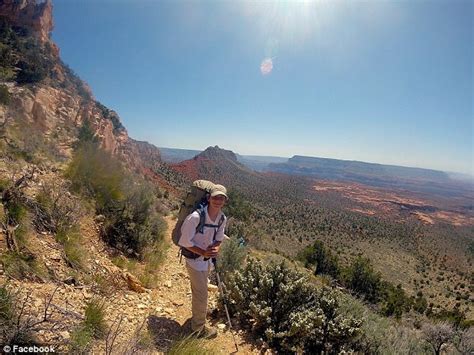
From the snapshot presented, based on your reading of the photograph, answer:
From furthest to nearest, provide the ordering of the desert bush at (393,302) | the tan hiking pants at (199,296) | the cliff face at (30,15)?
1. the cliff face at (30,15)
2. the desert bush at (393,302)
3. the tan hiking pants at (199,296)

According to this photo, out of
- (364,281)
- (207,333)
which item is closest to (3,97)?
(207,333)

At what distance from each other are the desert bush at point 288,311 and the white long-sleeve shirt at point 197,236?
1.05 meters

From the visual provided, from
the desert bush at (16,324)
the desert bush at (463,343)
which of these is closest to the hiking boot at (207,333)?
the desert bush at (16,324)

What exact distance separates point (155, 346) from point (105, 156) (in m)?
5.74

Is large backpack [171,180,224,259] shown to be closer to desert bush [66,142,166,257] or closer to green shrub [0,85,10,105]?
desert bush [66,142,166,257]

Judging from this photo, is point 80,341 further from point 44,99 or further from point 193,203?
point 44,99

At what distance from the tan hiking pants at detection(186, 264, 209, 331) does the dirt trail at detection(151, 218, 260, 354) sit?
0.24 m

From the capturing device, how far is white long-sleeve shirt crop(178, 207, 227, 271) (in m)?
3.27

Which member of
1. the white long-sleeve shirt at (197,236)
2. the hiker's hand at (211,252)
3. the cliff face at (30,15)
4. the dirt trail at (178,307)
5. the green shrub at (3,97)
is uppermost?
the cliff face at (30,15)

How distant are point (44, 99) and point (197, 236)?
65.6 feet

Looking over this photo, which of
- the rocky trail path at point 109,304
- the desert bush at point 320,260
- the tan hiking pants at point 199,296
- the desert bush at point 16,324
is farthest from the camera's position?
the desert bush at point 320,260

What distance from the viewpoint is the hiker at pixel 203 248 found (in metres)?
3.30

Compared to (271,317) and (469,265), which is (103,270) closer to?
(271,317)

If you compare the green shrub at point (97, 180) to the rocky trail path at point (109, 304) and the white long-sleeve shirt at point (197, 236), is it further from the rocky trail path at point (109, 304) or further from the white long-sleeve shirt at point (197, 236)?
the white long-sleeve shirt at point (197, 236)
